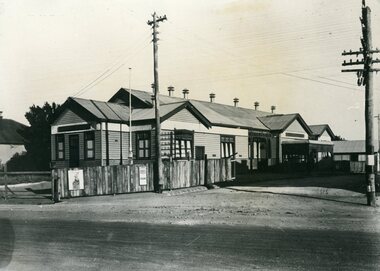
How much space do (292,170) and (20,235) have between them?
30611 millimetres

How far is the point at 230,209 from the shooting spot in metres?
15.1

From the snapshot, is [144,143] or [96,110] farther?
[144,143]

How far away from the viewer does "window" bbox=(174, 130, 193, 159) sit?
98.5 feet

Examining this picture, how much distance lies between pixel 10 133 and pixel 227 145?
98.2 ft

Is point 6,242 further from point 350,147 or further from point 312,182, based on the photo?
point 350,147

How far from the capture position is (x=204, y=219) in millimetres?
13008

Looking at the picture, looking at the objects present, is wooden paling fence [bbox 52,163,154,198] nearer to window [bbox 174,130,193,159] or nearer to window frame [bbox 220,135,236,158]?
window [bbox 174,130,193,159]

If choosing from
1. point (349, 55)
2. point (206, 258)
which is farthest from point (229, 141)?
point (206, 258)

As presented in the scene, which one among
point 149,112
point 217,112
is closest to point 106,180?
point 149,112

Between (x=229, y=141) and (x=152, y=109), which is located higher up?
(x=152, y=109)

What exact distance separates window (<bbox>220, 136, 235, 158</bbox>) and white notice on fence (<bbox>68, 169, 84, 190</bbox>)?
17.2 m

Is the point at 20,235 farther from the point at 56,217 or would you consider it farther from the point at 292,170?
the point at 292,170

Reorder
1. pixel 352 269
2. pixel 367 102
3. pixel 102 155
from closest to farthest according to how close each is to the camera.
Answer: pixel 352 269
pixel 367 102
pixel 102 155

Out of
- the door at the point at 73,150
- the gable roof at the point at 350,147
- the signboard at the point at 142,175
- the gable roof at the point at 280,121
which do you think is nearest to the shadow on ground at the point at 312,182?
the signboard at the point at 142,175
